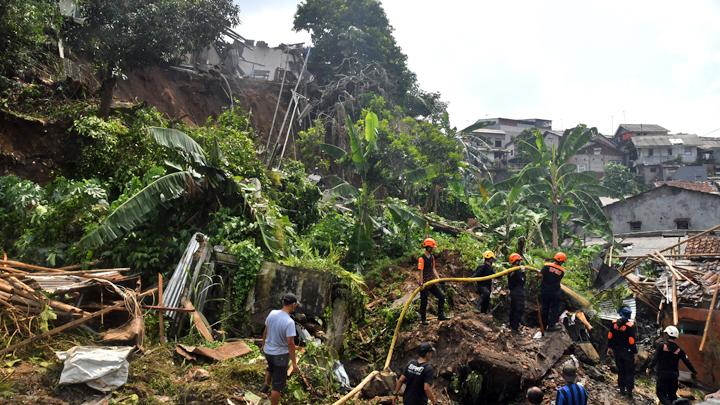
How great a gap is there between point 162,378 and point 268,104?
20589 millimetres

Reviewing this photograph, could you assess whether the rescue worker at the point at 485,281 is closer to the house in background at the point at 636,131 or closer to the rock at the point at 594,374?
the rock at the point at 594,374

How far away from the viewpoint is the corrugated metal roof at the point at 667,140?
41.5m

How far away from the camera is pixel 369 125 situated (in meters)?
11.6

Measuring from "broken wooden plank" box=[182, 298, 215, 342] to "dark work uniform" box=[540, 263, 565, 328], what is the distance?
5658mm

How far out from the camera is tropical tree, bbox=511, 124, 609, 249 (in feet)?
53.4

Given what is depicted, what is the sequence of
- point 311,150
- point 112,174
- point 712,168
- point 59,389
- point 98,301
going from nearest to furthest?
point 59,389
point 98,301
point 112,174
point 311,150
point 712,168

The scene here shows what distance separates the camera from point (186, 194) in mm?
9641

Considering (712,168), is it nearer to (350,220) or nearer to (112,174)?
(350,220)

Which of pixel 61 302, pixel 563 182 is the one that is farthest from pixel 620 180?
pixel 61 302

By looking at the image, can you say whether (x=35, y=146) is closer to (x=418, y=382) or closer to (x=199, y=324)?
(x=199, y=324)

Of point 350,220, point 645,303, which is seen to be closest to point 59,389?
point 350,220

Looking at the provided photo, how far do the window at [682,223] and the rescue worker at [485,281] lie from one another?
18.3 metres

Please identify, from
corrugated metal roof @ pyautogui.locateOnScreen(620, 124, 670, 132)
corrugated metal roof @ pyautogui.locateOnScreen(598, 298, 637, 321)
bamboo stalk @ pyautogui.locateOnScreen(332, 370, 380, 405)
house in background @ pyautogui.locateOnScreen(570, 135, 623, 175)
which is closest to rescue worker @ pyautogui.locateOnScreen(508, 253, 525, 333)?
bamboo stalk @ pyautogui.locateOnScreen(332, 370, 380, 405)

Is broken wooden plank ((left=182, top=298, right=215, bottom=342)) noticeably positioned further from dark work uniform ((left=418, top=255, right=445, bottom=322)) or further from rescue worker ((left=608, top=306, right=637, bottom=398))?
rescue worker ((left=608, top=306, right=637, bottom=398))
